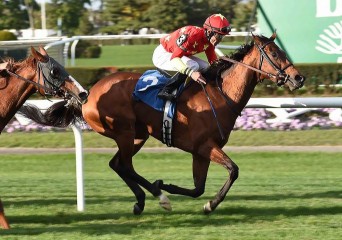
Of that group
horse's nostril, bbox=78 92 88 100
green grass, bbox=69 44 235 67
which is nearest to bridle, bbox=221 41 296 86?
horse's nostril, bbox=78 92 88 100

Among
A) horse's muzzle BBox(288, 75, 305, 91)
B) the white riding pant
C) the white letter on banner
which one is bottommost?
the white letter on banner

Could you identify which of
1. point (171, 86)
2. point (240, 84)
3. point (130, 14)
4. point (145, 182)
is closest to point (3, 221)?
point (145, 182)

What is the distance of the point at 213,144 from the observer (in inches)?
241

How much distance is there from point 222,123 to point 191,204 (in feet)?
3.16

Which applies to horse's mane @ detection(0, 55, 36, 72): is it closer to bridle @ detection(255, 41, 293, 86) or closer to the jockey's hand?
the jockey's hand

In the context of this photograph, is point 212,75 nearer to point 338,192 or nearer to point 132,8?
point 338,192

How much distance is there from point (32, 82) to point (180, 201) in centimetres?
197

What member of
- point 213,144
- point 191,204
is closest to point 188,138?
point 213,144

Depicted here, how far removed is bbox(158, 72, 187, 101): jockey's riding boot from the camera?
20.4 ft

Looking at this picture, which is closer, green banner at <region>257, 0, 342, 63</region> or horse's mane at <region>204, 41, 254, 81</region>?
horse's mane at <region>204, 41, 254, 81</region>

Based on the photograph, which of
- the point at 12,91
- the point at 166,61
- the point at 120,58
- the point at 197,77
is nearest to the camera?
the point at 12,91

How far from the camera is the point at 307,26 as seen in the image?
16.4 metres

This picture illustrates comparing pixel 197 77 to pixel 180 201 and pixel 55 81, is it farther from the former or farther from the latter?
pixel 180 201

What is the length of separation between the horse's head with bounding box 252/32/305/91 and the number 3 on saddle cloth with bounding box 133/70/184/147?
68 cm
